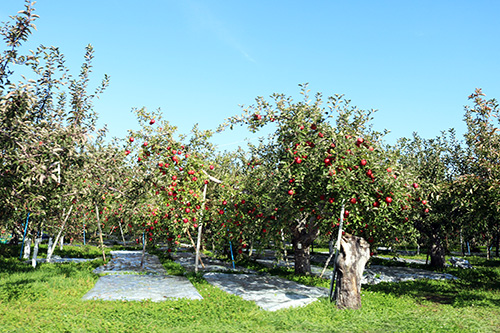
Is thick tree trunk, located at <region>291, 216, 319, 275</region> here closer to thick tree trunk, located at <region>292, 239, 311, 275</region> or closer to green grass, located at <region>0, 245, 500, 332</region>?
thick tree trunk, located at <region>292, 239, 311, 275</region>

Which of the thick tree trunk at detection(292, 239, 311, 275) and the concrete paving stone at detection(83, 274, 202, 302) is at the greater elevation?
the thick tree trunk at detection(292, 239, 311, 275)

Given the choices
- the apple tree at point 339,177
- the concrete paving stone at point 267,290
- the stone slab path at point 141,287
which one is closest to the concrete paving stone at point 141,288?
the stone slab path at point 141,287

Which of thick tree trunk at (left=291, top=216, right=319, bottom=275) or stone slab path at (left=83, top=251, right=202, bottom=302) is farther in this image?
thick tree trunk at (left=291, top=216, right=319, bottom=275)

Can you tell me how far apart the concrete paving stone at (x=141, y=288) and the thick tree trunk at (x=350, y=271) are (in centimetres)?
463

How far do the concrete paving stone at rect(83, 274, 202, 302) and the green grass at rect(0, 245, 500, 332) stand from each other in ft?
1.65

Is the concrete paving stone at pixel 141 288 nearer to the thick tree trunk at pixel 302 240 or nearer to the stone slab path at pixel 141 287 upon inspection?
the stone slab path at pixel 141 287

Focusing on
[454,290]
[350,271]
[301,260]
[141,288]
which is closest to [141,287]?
[141,288]

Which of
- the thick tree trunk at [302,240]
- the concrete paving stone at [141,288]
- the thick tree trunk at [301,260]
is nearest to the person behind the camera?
the concrete paving stone at [141,288]

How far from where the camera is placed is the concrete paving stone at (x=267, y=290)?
11680 millimetres

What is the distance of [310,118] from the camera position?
12.4 meters

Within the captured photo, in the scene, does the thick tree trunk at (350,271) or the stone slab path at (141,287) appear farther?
the stone slab path at (141,287)

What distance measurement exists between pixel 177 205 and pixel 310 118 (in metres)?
6.07

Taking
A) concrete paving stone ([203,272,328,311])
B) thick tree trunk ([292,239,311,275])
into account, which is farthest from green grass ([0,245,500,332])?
thick tree trunk ([292,239,311,275])

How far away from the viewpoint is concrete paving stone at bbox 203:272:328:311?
11.7 metres
